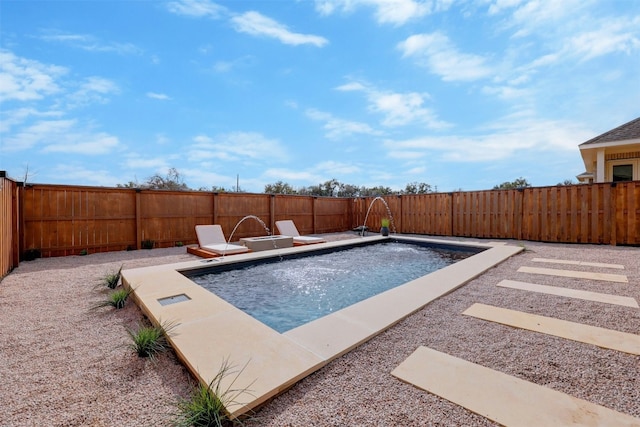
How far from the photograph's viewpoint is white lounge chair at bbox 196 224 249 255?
6729mm

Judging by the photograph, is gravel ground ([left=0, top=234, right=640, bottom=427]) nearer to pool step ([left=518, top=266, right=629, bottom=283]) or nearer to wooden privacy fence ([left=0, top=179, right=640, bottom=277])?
pool step ([left=518, top=266, right=629, bottom=283])

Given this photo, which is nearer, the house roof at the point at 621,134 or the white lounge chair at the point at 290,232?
the white lounge chair at the point at 290,232

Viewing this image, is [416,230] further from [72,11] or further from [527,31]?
[72,11]

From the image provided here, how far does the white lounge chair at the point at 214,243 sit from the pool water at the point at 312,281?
1070 mm

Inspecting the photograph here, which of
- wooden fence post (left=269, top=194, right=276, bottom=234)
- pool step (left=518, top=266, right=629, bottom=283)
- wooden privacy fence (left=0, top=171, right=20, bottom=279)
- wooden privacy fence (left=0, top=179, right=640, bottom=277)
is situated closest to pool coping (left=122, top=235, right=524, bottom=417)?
pool step (left=518, top=266, right=629, bottom=283)

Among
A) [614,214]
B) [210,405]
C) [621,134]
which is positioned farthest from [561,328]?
[621,134]

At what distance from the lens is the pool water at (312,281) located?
3.58 meters

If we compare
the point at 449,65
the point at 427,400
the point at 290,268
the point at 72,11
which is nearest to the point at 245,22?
the point at 72,11

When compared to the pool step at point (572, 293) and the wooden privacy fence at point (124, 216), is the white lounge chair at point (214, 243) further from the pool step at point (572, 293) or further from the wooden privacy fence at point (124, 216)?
the pool step at point (572, 293)

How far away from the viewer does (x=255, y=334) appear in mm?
2436

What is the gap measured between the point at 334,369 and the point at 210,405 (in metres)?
0.80

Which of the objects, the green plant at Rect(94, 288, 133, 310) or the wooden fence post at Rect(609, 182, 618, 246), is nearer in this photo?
the green plant at Rect(94, 288, 133, 310)

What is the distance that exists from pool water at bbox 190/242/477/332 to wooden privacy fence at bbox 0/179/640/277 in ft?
10.6

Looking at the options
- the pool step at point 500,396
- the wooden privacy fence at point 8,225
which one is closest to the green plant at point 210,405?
the pool step at point 500,396
